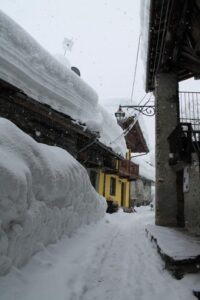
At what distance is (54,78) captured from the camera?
791 centimetres

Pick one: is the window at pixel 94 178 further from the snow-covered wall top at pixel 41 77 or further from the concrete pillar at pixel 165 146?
the concrete pillar at pixel 165 146

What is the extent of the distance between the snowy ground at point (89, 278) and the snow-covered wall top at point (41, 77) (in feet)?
14.4

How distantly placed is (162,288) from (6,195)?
205 centimetres

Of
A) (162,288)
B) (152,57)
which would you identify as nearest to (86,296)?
(162,288)

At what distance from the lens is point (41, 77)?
7312 millimetres

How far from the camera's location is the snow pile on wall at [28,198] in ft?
7.94

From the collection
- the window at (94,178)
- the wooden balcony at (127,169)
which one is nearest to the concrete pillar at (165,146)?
the window at (94,178)

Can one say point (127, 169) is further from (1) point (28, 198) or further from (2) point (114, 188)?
(1) point (28, 198)

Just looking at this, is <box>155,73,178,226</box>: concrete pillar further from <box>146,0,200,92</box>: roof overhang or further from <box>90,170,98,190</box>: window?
<box>90,170,98,190</box>: window

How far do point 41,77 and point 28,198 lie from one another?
5.26 metres

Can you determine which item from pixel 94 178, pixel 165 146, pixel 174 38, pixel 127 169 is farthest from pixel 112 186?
pixel 174 38

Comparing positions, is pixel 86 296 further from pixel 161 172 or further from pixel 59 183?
pixel 161 172

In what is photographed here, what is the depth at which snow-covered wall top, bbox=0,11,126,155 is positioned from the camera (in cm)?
628

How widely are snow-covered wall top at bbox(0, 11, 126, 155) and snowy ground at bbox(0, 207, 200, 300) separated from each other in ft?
14.4
